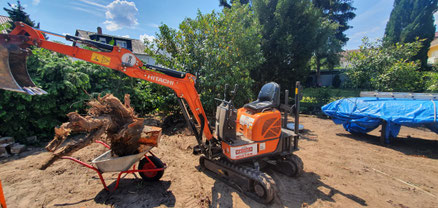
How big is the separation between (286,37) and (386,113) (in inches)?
303

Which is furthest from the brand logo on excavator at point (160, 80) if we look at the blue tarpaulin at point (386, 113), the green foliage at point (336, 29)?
the green foliage at point (336, 29)

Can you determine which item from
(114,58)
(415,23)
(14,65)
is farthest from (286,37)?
(415,23)

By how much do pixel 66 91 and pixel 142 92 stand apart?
2.95m

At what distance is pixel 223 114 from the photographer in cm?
382

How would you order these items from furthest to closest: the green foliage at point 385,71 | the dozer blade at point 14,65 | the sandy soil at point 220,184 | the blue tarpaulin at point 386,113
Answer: the green foliage at point 385,71, the blue tarpaulin at point 386,113, the sandy soil at point 220,184, the dozer blade at point 14,65

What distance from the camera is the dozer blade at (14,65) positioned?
2488mm

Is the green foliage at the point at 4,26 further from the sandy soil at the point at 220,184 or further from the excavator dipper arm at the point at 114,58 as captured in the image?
the excavator dipper arm at the point at 114,58

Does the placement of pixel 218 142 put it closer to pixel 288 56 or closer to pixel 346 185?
pixel 346 185

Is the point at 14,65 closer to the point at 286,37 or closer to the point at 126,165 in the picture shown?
the point at 126,165

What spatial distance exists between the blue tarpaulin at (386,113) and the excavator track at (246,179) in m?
5.49

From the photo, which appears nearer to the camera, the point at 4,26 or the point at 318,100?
the point at 4,26

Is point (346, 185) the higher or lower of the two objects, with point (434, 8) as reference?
lower

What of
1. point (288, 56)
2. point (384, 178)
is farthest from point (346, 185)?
point (288, 56)

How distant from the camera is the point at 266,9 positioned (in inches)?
520
